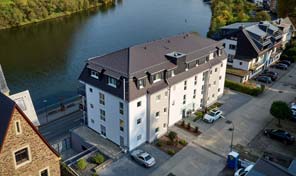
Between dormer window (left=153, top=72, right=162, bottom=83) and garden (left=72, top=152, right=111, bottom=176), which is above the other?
dormer window (left=153, top=72, right=162, bottom=83)

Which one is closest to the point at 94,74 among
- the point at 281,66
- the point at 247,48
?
the point at 247,48

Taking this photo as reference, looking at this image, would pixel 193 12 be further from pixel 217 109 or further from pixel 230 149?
pixel 230 149

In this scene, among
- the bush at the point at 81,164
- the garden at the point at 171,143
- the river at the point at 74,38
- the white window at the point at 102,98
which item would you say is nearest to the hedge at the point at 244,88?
the garden at the point at 171,143

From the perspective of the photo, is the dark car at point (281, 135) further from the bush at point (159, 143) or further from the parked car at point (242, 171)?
the bush at point (159, 143)

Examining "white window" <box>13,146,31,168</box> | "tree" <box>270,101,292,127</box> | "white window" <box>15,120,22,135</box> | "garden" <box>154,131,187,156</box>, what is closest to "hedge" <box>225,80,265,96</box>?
"tree" <box>270,101,292,127</box>

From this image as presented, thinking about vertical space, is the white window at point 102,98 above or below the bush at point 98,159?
above

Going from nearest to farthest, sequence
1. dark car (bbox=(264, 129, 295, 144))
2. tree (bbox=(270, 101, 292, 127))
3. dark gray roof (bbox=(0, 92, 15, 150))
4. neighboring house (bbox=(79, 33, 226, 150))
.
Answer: dark gray roof (bbox=(0, 92, 15, 150)) < neighboring house (bbox=(79, 33, 226, 150)) < dark car (bbox=(264, 129, 295, 144)) < tree (bbox=(270, 101, 292, 127))

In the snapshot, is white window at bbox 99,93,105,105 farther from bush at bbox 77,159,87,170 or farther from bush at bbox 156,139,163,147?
bush at bbox 156,139,163,147

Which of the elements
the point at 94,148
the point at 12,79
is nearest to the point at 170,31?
the point at 12,79
